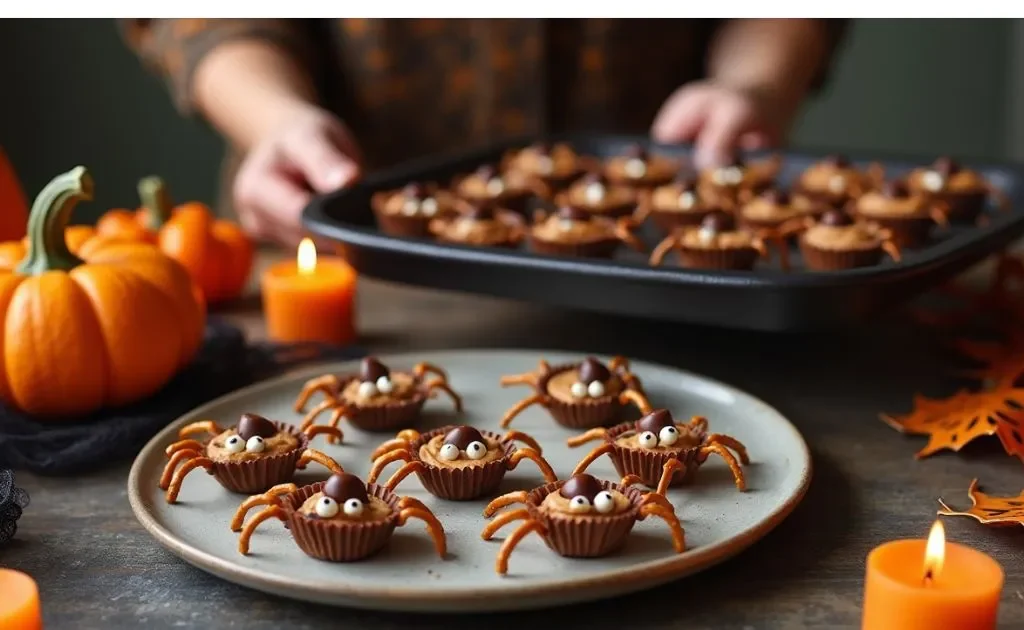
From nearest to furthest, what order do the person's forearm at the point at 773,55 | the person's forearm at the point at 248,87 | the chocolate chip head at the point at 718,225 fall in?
the chocolate chip head at the point at 718,225
the person's forearm at the point at 248,87
the person's forearm at the point at 773,55

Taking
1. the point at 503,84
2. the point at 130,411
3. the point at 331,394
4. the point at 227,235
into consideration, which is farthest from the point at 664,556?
the point at 503,84

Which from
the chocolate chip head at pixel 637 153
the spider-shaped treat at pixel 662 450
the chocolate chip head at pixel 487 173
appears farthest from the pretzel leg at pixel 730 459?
the chocolate chip head at pixel 637 153

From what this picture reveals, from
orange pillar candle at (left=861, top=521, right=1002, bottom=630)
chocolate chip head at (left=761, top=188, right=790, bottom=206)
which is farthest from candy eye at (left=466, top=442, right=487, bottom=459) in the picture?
chocolate chip head at (left=761, top=188, right=790, bottom=206)

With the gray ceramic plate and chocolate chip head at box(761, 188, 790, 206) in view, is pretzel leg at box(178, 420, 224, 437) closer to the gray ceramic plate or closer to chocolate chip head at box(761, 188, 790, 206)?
the gray ceramic plate

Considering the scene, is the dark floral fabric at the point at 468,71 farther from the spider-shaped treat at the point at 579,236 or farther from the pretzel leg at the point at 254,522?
the pretzel leg at the point at 254,522

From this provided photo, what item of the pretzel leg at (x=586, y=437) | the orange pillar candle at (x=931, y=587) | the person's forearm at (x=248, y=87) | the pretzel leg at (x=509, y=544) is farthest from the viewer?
the person's forearm at (x=248, y=87)
